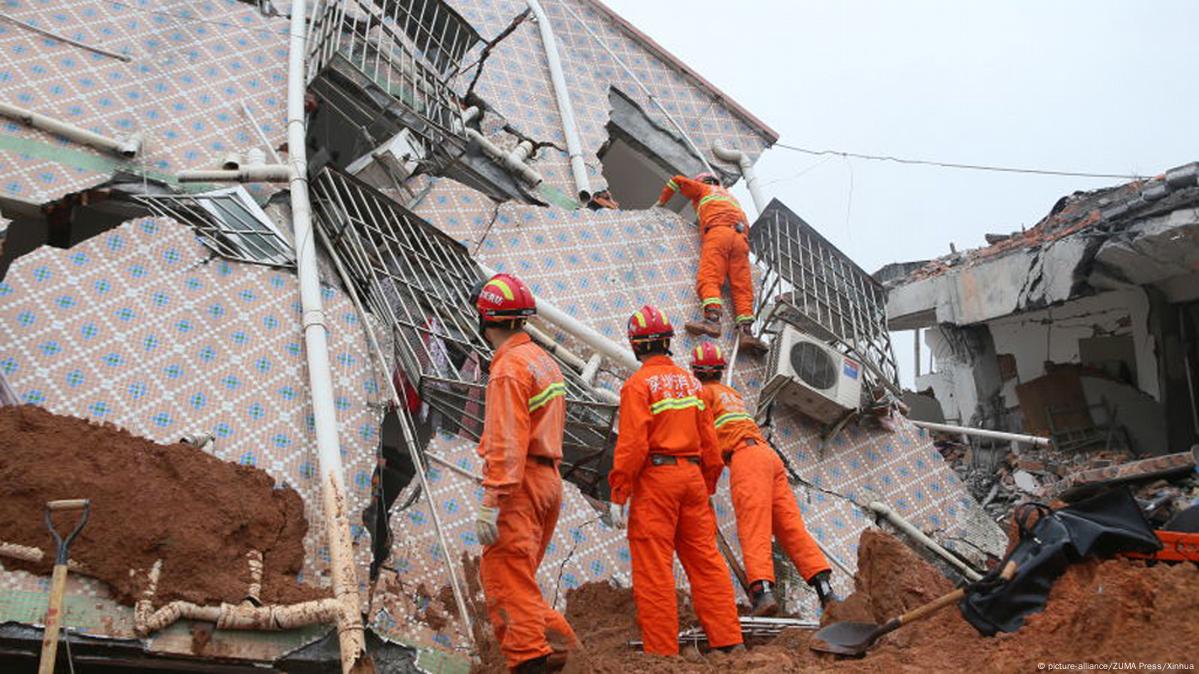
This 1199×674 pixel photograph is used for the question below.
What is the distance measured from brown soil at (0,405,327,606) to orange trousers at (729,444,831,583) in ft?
8.11

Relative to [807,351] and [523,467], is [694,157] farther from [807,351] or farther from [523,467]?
[523,467]

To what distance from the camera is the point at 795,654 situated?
4820 millimetres

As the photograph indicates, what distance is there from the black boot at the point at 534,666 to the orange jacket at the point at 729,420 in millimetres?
2180

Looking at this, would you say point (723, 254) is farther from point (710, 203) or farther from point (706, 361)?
point (706, 361)

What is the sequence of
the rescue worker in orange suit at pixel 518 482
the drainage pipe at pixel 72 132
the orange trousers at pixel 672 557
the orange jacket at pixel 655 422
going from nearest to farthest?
the rescue worker in orange suit at pixel 518 482 < the orange trousers at pixel 672 557 < the orange jacket at pixel 655 422 < the drainage pipe at pixel 72 132

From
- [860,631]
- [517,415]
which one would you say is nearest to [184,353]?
[517,415]

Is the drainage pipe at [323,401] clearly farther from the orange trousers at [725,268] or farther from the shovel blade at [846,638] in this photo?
the orange trousers at [725,268]

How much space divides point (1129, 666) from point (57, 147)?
699 centimetres

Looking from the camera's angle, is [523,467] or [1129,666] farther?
[523,467]

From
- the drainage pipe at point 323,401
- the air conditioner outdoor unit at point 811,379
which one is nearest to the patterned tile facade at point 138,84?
the drainage pipe at point 323,401

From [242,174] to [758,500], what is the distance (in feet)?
14.3

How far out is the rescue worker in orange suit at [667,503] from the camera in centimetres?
523

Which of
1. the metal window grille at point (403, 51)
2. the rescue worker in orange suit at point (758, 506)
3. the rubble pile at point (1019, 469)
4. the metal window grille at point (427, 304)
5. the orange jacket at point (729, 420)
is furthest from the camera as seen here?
the rubble pile at point (1019, 469)

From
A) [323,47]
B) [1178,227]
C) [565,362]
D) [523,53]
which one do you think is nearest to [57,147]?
[323,47]
